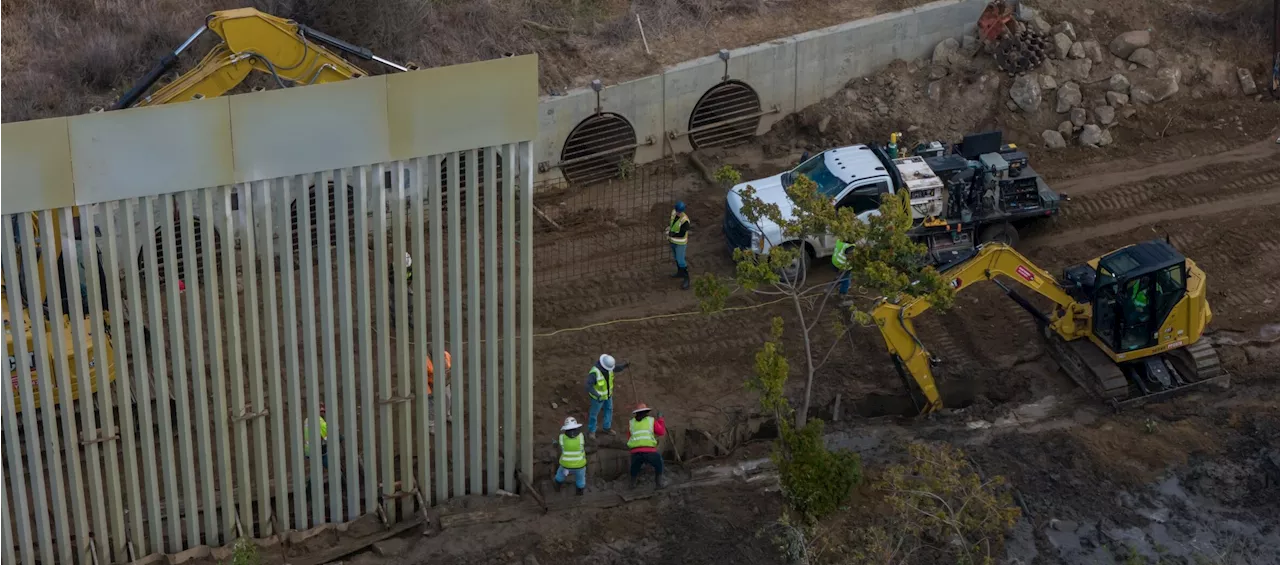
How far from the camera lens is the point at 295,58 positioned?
20297 mm

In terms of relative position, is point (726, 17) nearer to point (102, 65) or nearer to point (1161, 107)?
point (1161, 107)

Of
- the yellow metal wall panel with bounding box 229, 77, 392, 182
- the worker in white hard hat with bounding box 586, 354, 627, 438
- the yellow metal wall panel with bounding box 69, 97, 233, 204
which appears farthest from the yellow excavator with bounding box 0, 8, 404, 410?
the yellow metal wall panel with bounding box 69, 97, 233, 204

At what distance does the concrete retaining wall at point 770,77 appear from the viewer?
24516 mm

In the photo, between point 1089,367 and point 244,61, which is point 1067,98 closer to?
point 1089,367

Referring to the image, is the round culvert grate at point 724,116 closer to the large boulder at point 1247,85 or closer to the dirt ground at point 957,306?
the dirt ground at point 957,306

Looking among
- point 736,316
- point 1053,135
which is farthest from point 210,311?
point 1053,135

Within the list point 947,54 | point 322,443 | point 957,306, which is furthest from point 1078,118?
point 322,443

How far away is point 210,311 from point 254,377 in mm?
972

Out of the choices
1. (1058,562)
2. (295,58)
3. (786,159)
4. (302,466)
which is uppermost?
(295,58)

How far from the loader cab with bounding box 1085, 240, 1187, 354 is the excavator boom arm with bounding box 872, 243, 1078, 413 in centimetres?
68

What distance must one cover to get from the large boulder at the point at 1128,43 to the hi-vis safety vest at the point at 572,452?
15.9m

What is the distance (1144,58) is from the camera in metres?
27.3

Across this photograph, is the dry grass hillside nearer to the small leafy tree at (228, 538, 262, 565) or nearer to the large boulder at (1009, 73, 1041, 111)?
the large boulder at (1009, 73, 1041, 111)

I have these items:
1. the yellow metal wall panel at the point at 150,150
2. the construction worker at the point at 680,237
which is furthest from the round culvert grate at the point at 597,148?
the yellow metal wall panel at the point at 150,150
